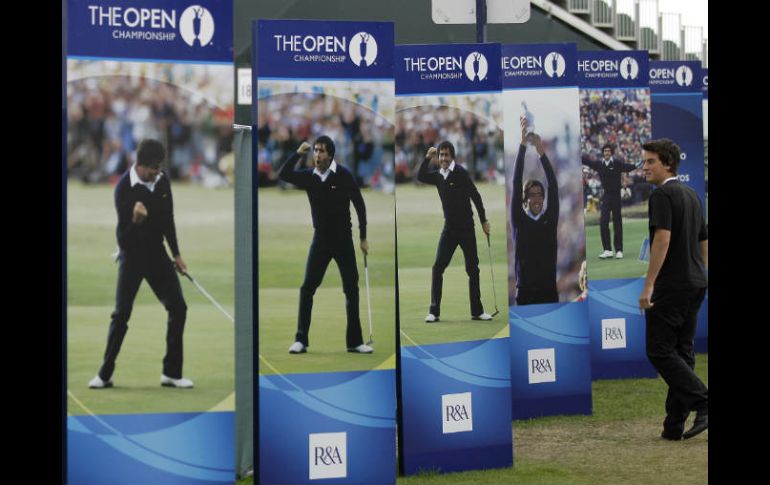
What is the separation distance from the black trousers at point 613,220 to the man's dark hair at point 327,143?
5385 mm

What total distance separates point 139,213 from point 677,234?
415 centimetres

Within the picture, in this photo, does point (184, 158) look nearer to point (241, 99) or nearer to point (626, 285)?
point (241, 99)

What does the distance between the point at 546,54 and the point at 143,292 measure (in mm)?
4555

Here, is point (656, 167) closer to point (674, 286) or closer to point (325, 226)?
point (674, 286)

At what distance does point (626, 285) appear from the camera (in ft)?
34.8

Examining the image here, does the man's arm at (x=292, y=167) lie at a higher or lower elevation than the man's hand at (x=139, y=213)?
higher

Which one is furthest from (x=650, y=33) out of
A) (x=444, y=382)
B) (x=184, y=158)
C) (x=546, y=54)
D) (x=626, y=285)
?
(x=184, y=158)

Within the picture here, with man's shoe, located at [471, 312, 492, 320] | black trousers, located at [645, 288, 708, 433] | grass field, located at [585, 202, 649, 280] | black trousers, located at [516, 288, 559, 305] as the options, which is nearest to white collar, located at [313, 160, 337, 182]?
man's shoe, located at [471, 312, 492, 320]

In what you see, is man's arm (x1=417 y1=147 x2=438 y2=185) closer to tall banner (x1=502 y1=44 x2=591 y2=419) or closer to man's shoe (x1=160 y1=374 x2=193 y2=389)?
tall banner (x1=502 y1=44 x2=591 y2=419)

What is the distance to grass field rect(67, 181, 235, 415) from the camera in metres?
4.96

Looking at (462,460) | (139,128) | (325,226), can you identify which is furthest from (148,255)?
(462,460)

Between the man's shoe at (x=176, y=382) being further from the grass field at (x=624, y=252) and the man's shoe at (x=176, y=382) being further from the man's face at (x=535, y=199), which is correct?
the grass field at (x=624, y=252)

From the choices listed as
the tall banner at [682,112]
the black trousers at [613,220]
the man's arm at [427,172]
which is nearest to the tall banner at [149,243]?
the man's arm at [427,172]

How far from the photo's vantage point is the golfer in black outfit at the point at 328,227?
5.79 meters
